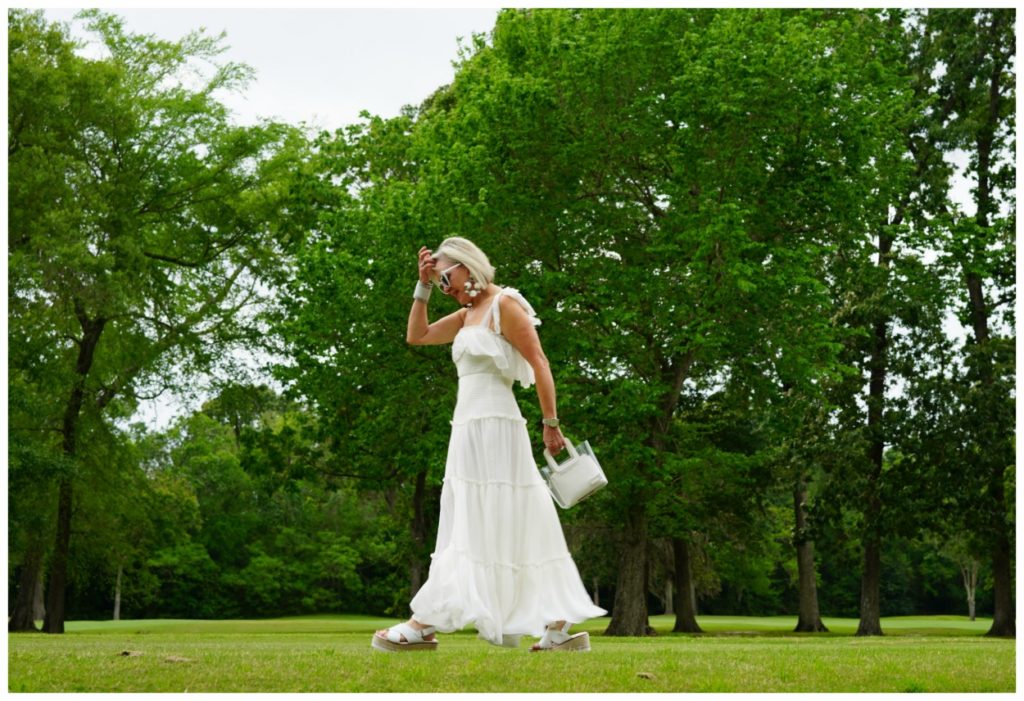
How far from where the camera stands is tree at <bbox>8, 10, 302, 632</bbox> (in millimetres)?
29312

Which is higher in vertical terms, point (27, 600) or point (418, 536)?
point (418, 536)

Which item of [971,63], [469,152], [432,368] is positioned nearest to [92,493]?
[432,368]

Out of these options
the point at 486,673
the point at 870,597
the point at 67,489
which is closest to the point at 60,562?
the point at 67,489

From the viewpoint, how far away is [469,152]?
26203mm

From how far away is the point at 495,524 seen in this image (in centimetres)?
847

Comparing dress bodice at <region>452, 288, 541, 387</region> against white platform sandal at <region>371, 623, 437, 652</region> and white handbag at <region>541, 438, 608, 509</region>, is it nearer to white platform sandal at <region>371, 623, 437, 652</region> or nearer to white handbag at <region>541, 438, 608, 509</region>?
white handbag at <region>541, 438, 608, 509</region>

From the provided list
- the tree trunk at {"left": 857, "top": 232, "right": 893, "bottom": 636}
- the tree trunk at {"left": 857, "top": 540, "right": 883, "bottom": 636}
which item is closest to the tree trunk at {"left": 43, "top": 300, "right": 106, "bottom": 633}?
the tree trunk at {"left": 857, "top": 232, "right": 893, "bottom": 636}

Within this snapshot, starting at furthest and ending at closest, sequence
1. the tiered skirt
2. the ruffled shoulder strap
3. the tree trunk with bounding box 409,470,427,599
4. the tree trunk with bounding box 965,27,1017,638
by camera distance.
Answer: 1. the tree trunk with bounding box 965,27,1017,638
2. the tree trunk with bounding box 409,470,427,599
3. the ruffled shoulder strap
4. the tiered skirt

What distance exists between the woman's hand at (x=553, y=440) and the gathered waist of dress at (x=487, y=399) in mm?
243

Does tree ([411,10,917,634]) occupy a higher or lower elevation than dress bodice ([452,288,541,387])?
higher

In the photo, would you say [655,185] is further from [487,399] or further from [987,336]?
[487,399]

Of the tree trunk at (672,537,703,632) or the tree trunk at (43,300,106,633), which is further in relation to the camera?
the tree trunk at (672,537,703,632)

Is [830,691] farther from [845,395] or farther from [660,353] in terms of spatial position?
[845,395]

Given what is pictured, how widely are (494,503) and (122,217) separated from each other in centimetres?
2481
